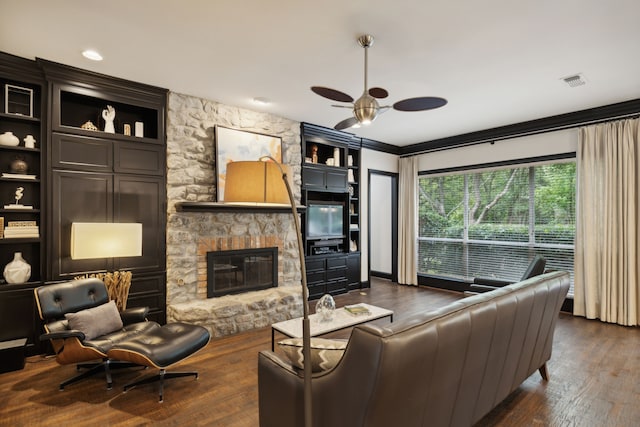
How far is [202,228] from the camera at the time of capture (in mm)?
4246

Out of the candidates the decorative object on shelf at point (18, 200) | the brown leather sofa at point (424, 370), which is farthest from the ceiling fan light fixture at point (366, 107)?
the decorative object on shelf at point (18, 200)

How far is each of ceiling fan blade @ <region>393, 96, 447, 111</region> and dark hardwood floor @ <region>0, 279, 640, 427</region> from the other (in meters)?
2.31

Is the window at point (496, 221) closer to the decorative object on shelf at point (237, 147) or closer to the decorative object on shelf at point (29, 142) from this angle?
the decorative object on shelf at point (237, 147)

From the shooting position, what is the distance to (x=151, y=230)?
389 cm

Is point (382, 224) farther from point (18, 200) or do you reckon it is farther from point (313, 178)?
point (18, 200)

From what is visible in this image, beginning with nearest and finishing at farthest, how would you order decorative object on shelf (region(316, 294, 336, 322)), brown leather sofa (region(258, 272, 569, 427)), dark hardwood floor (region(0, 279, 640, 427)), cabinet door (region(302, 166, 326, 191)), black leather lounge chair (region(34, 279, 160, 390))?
brown leather sofa (region(258, 272, 569, 427))
dark hardwood floor (region(0, 279, 640, 427))
black leather lounge chair (region(34, 279, 160, 390))
decorative object on shelf (region(316, 294, 336, 322))
cabinet door (region(302, 166, 326, 191))

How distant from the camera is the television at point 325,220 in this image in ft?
18.0

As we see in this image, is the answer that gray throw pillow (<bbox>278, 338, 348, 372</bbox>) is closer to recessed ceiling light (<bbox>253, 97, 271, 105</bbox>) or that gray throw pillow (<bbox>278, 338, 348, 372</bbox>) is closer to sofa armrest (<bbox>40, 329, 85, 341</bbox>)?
sofa armrest (<bbox>40, 329, 85, 341</bbox>)

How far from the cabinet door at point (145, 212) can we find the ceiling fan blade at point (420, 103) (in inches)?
114

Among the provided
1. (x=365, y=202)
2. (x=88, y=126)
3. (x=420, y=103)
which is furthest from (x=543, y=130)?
(x=88, y=126)

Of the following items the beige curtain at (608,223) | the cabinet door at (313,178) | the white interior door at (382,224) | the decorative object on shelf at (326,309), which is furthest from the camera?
the white interior door at (382,224)

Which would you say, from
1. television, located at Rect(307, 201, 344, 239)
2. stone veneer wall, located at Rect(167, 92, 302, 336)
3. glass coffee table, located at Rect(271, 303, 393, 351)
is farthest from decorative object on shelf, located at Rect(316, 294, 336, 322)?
television, located at Rect(307, 201, 344, 239)

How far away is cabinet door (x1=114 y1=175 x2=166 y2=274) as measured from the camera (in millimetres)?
3721

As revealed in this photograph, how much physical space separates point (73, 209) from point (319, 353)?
10.6ft
